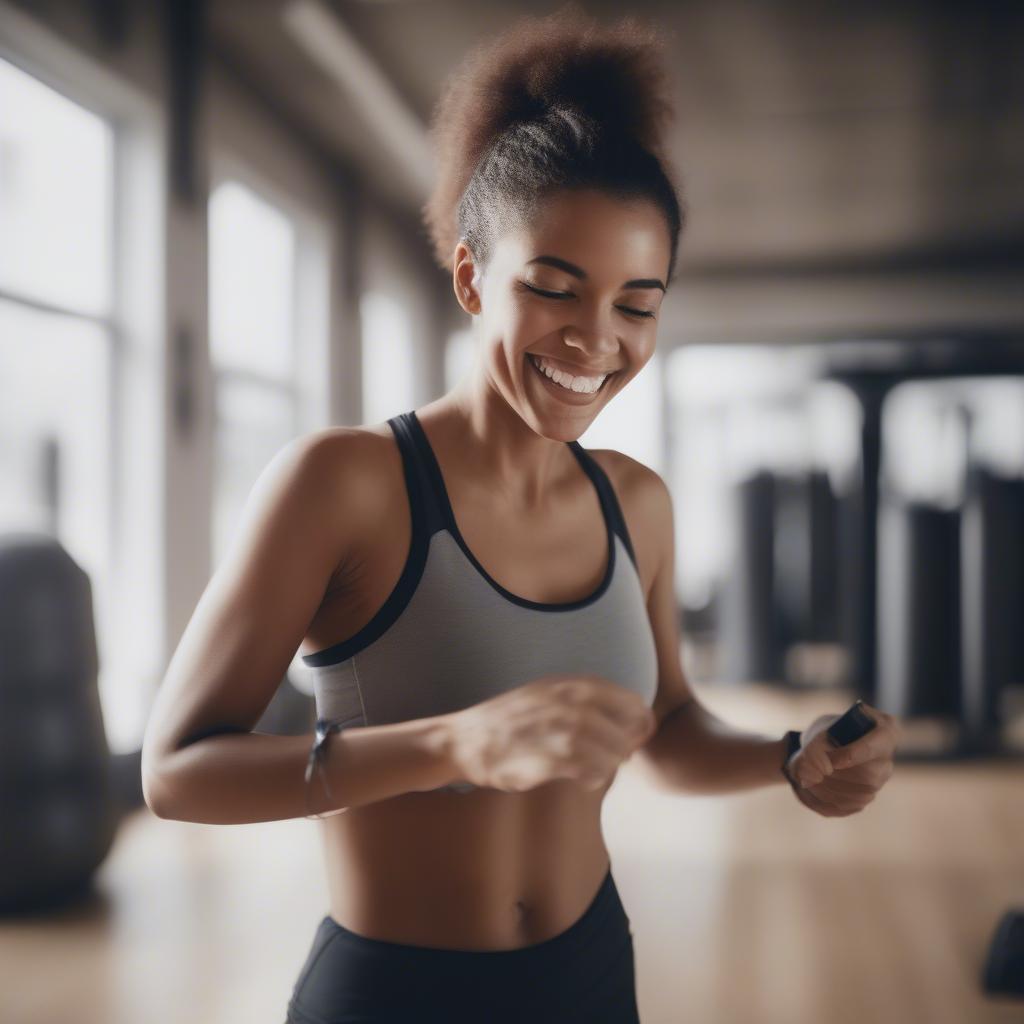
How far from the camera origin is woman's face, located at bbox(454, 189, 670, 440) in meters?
0.85

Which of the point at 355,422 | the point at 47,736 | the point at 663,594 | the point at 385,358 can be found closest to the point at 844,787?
the point at 663,594

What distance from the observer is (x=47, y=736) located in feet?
9.14

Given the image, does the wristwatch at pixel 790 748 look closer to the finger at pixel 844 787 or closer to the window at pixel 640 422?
the finger at pixel 844 787

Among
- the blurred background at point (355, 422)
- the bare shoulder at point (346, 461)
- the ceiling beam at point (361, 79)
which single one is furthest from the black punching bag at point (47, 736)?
the bare shoulder at point (346, 461)

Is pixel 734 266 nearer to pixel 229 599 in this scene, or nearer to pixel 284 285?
pixel 284 285

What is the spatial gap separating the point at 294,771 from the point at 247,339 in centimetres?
460

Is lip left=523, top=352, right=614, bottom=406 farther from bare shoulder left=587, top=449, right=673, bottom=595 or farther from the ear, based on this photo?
bare shoulder left=587, top=449, right=673, bottom=595

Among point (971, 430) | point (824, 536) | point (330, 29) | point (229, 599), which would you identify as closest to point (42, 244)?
point (330, 29)

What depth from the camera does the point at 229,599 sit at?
30.8 inches

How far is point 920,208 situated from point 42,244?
5.82 meters

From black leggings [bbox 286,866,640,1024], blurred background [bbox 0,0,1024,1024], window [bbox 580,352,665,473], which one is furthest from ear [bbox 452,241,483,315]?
window [bbox 580,352,665,473]

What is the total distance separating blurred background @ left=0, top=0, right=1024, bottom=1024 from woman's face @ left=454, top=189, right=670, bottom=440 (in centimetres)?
34

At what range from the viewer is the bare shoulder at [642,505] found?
108cm

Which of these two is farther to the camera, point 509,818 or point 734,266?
point 734,266
